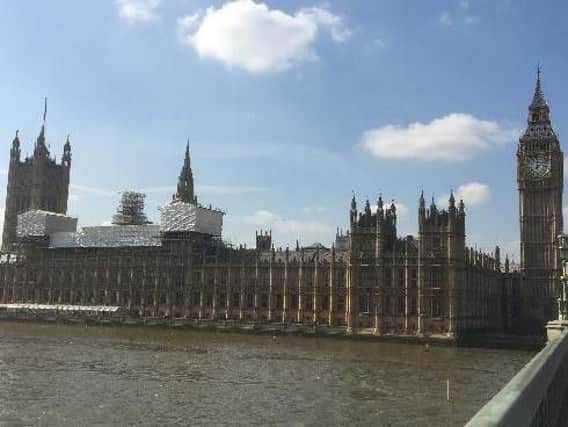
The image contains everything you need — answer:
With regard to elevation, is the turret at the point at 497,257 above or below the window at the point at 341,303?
above

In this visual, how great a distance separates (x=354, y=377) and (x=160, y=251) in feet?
289

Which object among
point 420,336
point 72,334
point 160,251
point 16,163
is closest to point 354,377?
point 420,336

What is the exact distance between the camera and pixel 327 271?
12156 cm

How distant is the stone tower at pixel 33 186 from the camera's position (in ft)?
614

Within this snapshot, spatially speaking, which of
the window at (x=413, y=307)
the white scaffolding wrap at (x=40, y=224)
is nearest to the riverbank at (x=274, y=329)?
the window at (x=413, y=307)

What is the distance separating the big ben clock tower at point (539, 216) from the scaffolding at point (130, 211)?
9724cm

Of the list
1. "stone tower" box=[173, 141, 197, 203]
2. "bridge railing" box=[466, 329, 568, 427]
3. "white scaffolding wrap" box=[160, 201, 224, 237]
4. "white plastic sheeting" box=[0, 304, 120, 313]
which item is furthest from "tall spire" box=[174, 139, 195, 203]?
"bridge railing" box=[466, 329, 568, 427]

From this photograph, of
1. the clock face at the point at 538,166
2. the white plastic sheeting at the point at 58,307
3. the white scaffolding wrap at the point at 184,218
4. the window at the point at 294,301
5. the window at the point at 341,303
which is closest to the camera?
the window at the point at 341,303

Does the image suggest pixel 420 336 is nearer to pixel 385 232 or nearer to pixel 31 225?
pixel 385 232

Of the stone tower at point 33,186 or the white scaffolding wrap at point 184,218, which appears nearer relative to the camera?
the white scaffolding wrap at point 184,218

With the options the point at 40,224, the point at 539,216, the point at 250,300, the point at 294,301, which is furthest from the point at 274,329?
the point at 40,224

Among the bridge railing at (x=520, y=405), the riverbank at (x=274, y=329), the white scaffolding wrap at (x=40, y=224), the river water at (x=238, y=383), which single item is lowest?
the river water at (x=238, y=383)

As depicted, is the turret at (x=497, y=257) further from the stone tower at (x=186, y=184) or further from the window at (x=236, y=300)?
the stone tower at (x=186, y=184)

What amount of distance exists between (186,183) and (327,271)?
77799mm
